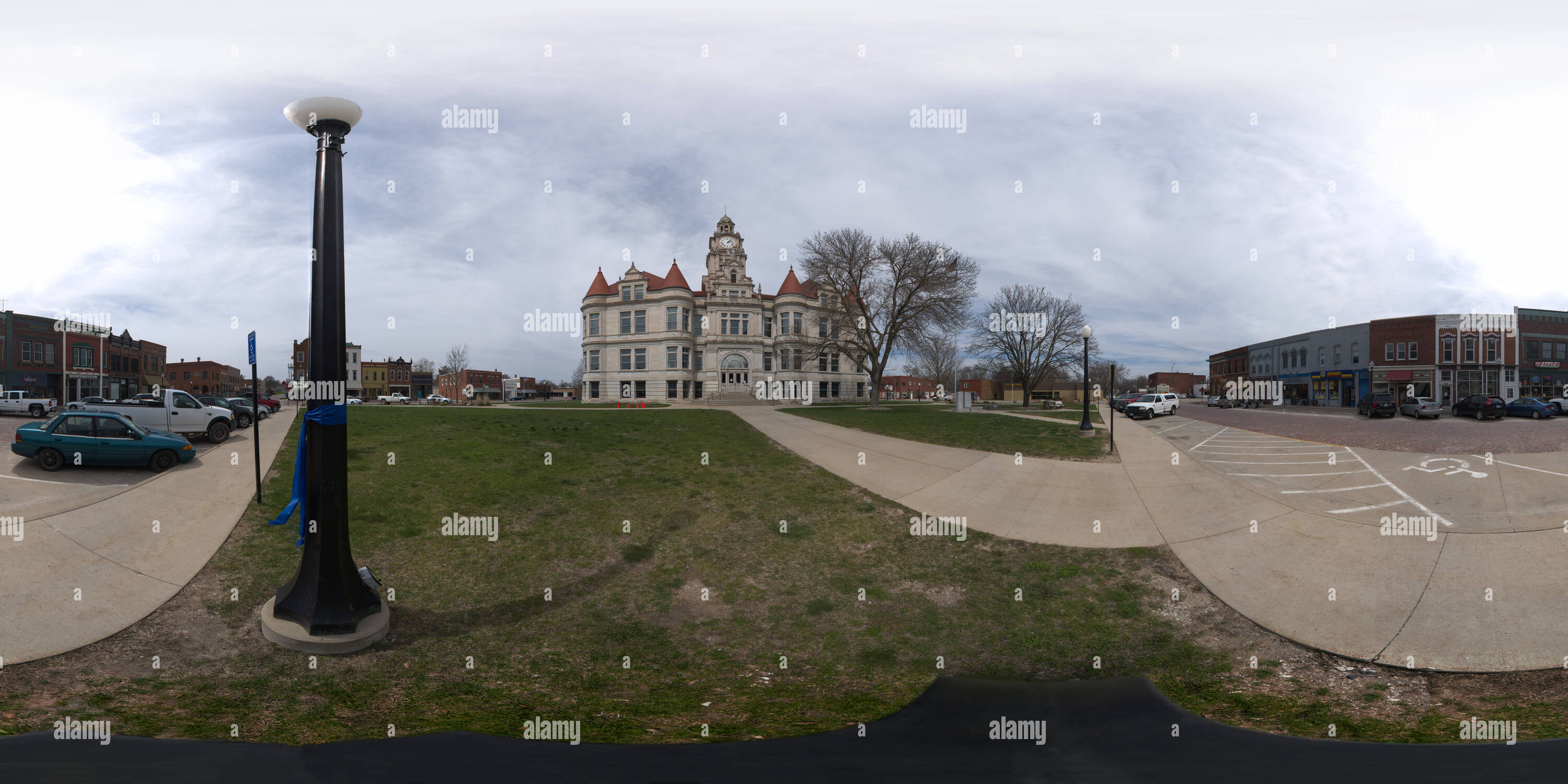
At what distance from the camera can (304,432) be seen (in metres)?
6.45

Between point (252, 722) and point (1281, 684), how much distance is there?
8.55 meters

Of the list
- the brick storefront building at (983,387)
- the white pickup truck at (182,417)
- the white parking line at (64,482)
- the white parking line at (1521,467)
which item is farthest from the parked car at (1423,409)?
the brick storefront building at (983,387)

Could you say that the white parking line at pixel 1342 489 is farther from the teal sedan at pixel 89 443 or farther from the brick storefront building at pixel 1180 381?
the brick storefront building at pixel 1180 381

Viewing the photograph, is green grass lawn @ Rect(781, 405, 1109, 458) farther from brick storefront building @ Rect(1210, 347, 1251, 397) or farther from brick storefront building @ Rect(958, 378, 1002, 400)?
brick storefront building @ Rect(958, 378, 1002, 400)

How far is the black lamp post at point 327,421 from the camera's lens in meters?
6.12

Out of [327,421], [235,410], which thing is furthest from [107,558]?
[235,410]

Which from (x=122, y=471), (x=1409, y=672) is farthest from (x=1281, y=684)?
(x=122, y=471)

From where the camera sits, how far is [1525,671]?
5535 mm

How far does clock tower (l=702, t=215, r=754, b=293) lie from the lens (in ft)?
209

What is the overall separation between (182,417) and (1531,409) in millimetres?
49748

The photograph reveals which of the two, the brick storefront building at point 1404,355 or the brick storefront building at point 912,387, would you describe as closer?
the brick storefront building at point 1404,355

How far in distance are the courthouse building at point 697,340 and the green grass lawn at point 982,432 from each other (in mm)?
30620

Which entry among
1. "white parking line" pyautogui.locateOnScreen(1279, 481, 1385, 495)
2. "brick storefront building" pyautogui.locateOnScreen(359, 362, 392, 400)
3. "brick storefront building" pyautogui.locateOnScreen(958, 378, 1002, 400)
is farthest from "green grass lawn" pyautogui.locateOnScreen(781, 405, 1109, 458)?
"brick storefront building" pyautogui.locateOnScreen(359, 362, 392, 400)

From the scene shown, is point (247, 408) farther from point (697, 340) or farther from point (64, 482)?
point (697, 340)
